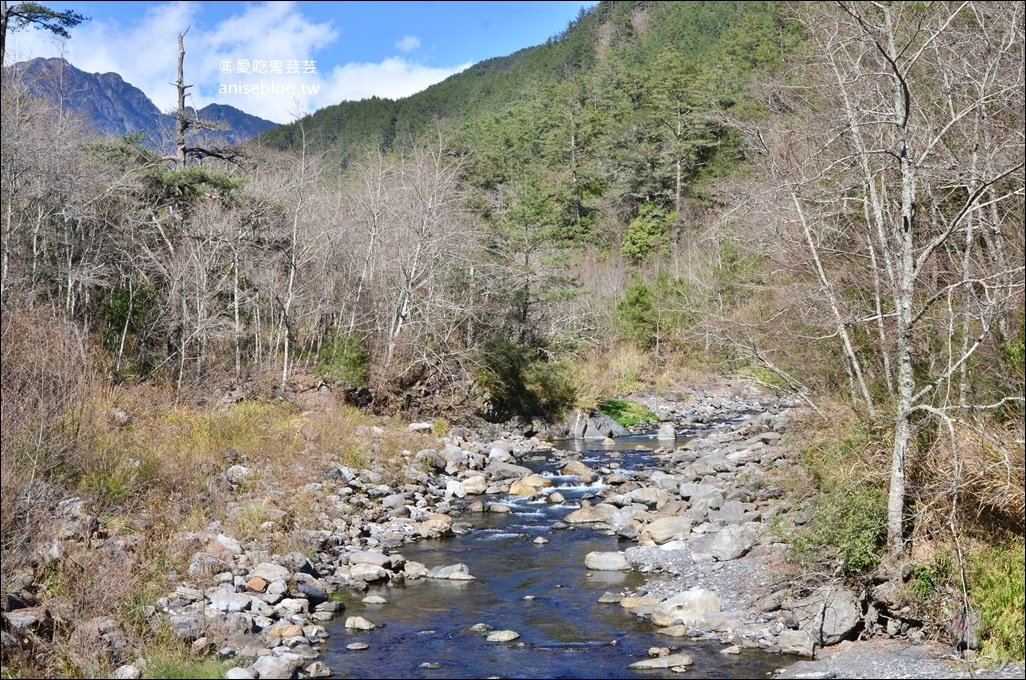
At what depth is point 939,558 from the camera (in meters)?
8.73

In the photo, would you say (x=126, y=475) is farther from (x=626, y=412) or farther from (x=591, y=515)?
(x=626, y=412)

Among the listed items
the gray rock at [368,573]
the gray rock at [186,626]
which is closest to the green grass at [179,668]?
the gray rock at [186,626]

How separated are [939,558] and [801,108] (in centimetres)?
766

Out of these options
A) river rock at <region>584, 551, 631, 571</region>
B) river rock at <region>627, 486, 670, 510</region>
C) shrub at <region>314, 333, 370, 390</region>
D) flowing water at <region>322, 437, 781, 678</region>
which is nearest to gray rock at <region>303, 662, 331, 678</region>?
flowing water at <region>322, 437, 781, 678</region>

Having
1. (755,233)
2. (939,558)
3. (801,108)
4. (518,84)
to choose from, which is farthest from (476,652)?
(518,84)

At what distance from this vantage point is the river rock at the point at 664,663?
8.89 meters

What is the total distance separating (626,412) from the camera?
29.4 meters

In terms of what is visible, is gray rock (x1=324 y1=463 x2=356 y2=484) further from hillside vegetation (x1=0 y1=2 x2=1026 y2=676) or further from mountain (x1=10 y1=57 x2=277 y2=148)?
mountain (x1=10 y1=57 x2=277 y2=148)

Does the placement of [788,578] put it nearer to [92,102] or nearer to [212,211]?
[212,211]

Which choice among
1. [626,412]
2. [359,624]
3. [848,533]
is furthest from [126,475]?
[626,412]

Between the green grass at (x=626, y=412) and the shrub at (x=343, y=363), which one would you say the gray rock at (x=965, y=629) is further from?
the green grass at (x=626, y=412)

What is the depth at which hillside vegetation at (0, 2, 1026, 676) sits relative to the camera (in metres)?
9.13

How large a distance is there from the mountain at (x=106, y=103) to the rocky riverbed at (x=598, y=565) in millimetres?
10660

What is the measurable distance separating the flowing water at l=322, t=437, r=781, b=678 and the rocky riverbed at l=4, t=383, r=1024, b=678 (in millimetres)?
254
